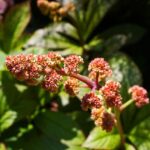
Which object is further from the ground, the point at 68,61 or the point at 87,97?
the point at 68,61

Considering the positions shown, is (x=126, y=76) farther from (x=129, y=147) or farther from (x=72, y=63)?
(x=72, y=63)

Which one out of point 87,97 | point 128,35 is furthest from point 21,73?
point 128,35

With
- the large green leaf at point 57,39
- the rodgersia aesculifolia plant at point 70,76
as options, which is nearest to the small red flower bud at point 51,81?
the rodgersia aesculifolia plant at point 70,76

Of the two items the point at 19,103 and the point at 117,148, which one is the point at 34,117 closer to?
the point at 19,103

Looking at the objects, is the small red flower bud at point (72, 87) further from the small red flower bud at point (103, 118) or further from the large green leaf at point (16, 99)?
the large green leaf at point (16, 99)

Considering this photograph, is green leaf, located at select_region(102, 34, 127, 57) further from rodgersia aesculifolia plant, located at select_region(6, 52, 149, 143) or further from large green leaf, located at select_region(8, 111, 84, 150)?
rodgersia aesculifolia plant, located at select_region(6, 52, 149, 143)

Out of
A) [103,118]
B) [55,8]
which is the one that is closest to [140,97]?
[103,118]
